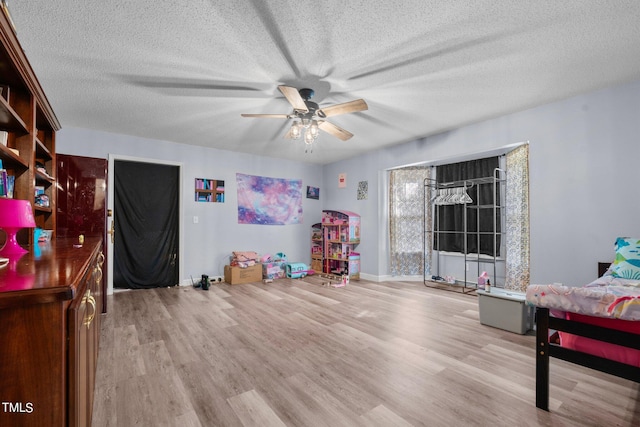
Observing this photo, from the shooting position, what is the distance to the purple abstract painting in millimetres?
5484

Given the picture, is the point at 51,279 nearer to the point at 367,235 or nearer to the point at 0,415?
the point at 0,415

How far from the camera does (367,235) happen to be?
5562 mm

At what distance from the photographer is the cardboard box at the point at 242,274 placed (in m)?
4.93

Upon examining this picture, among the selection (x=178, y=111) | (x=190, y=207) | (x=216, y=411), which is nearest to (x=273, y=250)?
(x=190, y=207)

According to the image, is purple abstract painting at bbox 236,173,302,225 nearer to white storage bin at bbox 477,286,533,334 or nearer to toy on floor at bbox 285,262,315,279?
toy on floor at bbox 285,262,315,279

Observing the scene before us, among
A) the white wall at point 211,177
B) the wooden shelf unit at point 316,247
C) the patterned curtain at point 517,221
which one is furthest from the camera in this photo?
the wooden shelf unit at point 316,247

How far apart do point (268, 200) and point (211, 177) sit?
1195 millimetres

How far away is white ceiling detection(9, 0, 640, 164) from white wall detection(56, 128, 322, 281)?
68 cm

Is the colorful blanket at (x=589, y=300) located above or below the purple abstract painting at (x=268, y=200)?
below

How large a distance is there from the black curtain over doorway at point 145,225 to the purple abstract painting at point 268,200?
118cm

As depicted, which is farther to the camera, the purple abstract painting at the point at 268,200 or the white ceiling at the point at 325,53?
the purple abstract painting at the point at 268,200

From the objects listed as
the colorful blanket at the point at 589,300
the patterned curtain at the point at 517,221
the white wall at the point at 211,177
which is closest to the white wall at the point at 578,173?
the patterned curtain at the point at 517,221

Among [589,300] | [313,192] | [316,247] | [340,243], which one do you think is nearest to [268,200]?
[313,192]

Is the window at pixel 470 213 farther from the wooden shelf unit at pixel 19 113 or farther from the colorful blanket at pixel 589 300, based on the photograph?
the wooden shelf unit at pixel 19 113
